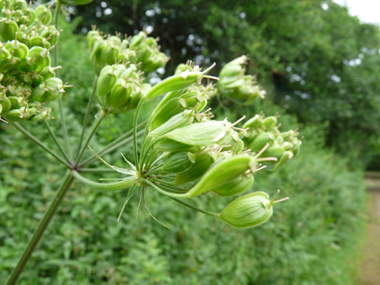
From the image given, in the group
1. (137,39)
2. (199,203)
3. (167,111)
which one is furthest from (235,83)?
(199,203)

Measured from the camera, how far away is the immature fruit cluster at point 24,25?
3.48 feet

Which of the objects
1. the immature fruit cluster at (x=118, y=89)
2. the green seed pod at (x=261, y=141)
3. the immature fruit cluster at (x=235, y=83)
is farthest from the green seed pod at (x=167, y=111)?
the immature fruit cluster at (x=235, y=83)

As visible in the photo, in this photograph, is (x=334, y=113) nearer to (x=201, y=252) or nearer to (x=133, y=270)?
(x=201, y=252)

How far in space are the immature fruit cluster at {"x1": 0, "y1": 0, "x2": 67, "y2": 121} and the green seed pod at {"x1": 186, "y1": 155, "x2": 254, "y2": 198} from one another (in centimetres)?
69

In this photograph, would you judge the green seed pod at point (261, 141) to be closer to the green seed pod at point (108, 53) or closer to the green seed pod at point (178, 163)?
the green seed pod at point (178, 163)

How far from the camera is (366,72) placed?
15.4 meters

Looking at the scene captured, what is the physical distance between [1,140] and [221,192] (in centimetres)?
266

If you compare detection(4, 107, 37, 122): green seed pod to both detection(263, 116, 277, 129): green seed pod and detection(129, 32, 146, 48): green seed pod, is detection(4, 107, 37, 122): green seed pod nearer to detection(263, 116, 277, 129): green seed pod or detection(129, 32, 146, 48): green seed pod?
detection(129, 32, 146, 48): green seed pod

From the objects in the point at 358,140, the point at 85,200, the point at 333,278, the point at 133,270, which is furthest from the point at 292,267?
the point at 358,140

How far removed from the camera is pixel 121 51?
1.54 m

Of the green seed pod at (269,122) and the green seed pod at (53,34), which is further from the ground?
the green seed pod at (53,34)

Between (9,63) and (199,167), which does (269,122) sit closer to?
(199,167)

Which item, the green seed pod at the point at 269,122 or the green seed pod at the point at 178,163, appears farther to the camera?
the green seed pod at the point at 269,122

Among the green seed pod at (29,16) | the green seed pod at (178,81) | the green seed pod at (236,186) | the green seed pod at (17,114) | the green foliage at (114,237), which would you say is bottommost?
the green foliage at (114,237)
